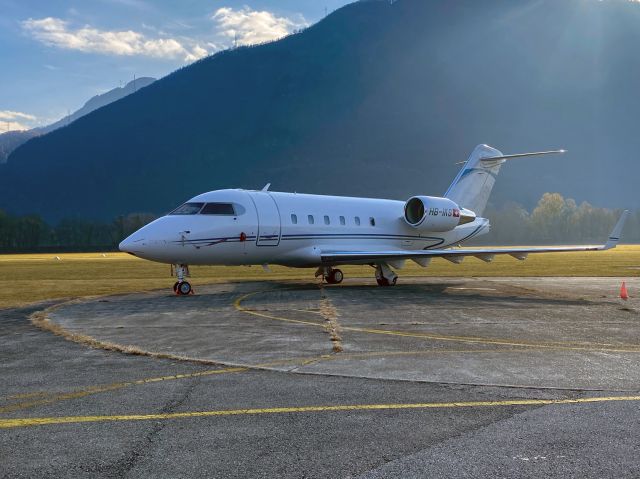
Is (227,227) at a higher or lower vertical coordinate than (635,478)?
higher

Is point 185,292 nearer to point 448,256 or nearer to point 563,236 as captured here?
point 448,256

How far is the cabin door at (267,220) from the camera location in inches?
801

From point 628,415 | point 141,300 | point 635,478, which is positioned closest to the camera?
point 635,478

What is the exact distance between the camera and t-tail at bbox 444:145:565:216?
29125mm

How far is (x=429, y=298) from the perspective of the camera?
58.0 feet

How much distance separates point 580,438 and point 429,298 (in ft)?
42.2

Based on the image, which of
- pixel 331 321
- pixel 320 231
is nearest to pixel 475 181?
pixel 320 231

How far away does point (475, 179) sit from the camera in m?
29.3

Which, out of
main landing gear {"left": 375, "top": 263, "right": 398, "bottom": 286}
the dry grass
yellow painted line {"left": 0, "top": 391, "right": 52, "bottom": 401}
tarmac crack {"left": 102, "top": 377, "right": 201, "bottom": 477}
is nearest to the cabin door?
main landing gear {"left": 375, "top": 263, "right": 398, "bottom": 286}

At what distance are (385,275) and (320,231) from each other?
3.20 m

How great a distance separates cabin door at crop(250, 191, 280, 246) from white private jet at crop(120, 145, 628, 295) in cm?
3

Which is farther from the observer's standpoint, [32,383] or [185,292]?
[185,292]

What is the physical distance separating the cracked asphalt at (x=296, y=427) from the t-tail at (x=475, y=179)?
23.2 metres

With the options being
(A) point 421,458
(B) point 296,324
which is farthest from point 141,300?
(A) point 421,458
